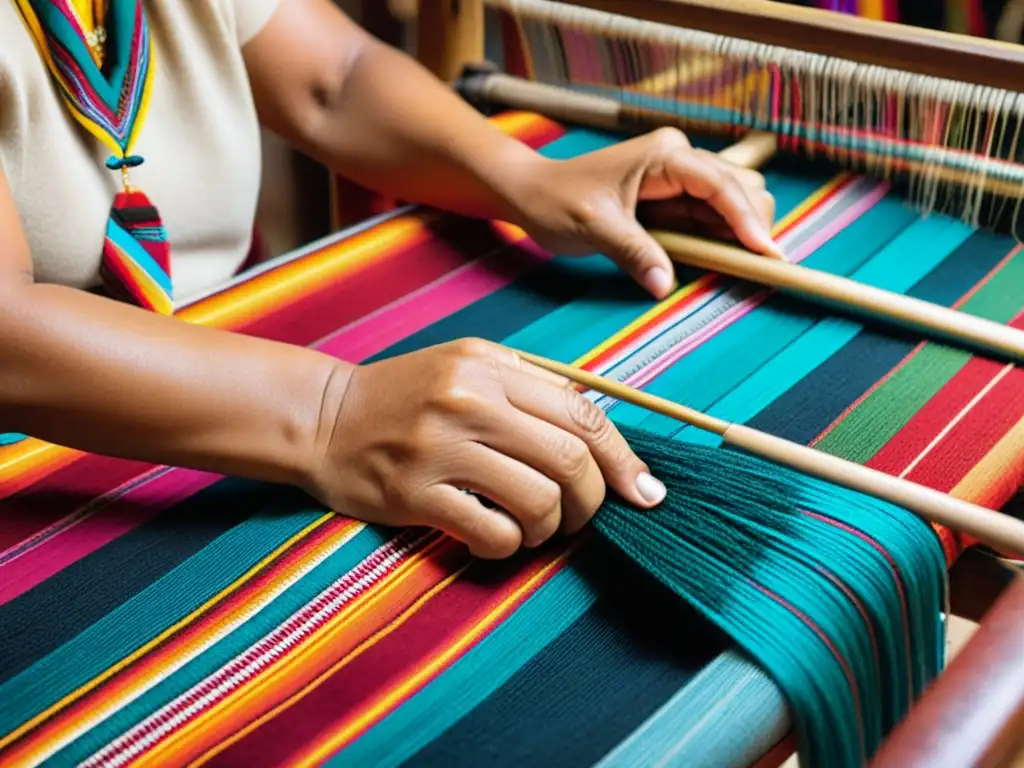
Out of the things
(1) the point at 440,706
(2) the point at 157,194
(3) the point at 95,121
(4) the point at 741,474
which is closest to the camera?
(1) the point at 440,706

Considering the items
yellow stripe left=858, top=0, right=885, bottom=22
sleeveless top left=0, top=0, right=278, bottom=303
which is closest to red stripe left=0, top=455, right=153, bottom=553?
sleeveless top left=0, top=0, right=278, bottom=303

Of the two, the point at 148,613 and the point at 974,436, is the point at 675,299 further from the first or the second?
the point at 148,613

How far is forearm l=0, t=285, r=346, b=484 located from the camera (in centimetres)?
66

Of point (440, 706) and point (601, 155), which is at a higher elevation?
point (601, 155)

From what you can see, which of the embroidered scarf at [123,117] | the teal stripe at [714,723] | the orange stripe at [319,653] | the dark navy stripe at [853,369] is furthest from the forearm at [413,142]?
the teal stripe at [714,723]

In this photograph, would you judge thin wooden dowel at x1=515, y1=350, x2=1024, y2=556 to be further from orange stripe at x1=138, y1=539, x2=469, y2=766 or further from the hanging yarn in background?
the hanging yarn in background

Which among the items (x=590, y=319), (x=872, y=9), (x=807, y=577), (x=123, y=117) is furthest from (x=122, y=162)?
(x=872, y=9)

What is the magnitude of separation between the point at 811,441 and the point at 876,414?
62 mm

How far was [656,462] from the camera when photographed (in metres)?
0.70

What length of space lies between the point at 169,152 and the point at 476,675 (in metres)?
0.61

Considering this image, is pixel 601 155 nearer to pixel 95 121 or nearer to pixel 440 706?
pixel 95 121

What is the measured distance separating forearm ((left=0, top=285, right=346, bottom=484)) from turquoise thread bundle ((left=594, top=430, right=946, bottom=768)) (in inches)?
8.4

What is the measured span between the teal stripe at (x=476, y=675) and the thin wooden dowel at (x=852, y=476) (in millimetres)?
148

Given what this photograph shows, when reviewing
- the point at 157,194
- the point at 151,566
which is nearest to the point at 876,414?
the point at 151,566
